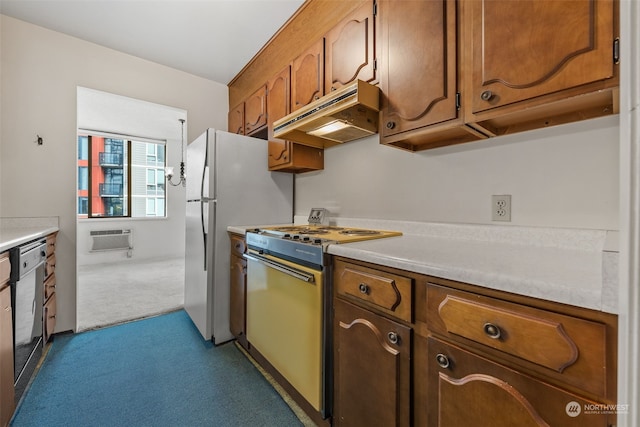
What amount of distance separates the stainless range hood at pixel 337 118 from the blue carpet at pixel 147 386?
1.62m

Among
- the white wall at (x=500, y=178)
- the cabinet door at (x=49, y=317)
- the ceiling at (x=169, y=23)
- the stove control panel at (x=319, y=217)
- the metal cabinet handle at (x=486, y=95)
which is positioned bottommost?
the cabinet door at (x=49, y=317)

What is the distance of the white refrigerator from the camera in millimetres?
2068

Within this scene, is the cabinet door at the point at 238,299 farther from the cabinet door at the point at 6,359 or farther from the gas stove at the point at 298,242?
the cabinet door at the point at 6,359

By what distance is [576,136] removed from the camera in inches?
40.9

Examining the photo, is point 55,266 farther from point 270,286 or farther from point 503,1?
point 503,1

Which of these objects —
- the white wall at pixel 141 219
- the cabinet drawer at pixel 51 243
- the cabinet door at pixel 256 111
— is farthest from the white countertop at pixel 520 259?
the white wall at pixel 141 219

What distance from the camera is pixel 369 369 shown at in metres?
1.03

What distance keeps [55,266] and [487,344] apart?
120 inches

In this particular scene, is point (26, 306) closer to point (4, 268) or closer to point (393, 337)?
point (4, 268)

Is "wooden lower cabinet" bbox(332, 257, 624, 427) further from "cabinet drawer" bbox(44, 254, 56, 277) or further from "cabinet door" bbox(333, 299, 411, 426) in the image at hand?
"cabinet drawer" bbox(44, 254, 56, 277)

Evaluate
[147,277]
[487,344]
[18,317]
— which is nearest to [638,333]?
[487,344]

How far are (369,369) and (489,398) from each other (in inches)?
16.7

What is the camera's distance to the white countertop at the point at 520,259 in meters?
0.58

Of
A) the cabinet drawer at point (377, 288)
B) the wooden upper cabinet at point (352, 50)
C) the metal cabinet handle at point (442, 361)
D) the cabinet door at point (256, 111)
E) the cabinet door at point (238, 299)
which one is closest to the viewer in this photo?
the metal cabinet handle at point (442, 361)
